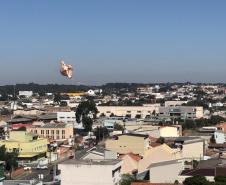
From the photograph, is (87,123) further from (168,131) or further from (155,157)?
(155,157)

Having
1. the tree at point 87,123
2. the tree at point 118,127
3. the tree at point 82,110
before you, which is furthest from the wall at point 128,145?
the tree at point 82,110

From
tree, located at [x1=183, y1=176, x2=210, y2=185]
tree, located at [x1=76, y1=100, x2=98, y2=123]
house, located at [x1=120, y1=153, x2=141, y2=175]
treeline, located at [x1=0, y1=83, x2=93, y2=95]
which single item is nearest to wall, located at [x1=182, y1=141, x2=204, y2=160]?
house, located at [x1=120, y1=153, x2=141, y2=175]

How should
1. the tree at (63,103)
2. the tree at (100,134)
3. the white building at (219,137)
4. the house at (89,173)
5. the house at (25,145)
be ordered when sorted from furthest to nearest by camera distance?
the tree at (63,103), the tree at (100,134), the white building at (219,137), the house at (25,145), the house at (89,173)

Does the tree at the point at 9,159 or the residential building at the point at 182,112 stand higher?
the residential building at the point at 182,112

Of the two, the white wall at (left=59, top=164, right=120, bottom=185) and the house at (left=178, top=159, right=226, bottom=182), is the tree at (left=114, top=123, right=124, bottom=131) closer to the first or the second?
the house at (left=178, top=159, right=226, bottom=182)

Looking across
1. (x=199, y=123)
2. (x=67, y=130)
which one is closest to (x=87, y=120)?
(x=67, y=130)

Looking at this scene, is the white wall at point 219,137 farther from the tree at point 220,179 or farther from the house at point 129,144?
the tree at point 220,179
